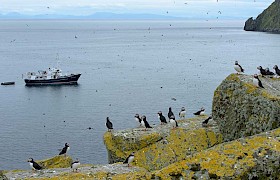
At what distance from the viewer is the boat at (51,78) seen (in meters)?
103

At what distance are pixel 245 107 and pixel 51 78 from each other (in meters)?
94.3

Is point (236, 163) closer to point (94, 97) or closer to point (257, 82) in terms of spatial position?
point (257, 82)

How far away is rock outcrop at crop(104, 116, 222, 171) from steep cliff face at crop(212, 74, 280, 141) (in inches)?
52.5

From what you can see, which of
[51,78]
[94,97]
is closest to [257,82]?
[94,97]

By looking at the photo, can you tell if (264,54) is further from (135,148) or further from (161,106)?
(135,148)

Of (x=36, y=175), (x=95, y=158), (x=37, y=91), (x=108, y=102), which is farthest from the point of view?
(x=37, y=91)

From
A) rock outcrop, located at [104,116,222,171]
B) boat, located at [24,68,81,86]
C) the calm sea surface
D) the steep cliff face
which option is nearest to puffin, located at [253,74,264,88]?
the steep cliff face

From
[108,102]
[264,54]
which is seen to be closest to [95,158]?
[108,102]

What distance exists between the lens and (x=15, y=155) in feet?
164

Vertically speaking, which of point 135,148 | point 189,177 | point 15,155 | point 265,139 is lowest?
point 15,155

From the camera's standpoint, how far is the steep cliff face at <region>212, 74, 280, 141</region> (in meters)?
15.2

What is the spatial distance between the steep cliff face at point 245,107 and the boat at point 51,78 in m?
86.9

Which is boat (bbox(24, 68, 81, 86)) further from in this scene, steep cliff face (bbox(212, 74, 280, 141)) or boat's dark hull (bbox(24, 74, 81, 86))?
steep cliff face (bbox(212, 74, 280, 141))

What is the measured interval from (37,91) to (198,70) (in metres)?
45.9
